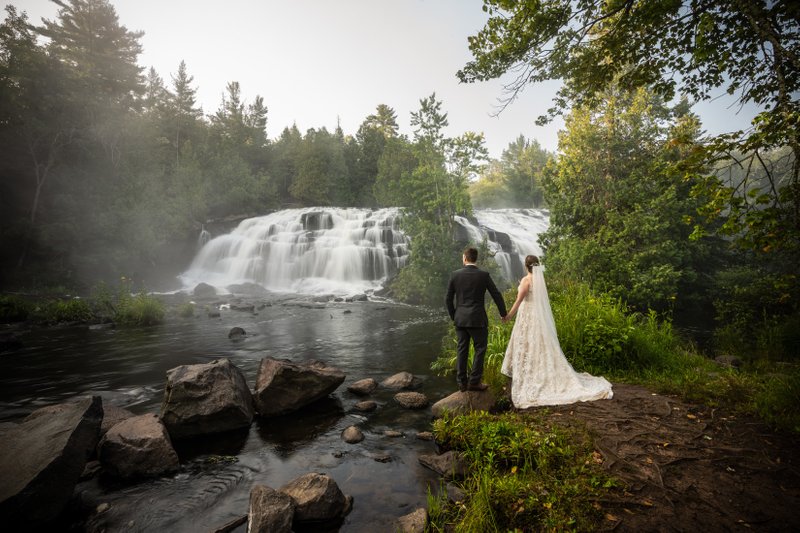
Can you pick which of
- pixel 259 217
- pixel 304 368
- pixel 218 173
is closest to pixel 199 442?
pixel 304 368

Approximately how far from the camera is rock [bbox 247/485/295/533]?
357cm

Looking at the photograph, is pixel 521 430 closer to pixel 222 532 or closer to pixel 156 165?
pixel 222 532

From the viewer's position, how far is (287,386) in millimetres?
7039

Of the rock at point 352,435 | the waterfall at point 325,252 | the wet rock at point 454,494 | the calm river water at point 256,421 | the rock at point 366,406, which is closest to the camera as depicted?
the wet rock at point 454,494

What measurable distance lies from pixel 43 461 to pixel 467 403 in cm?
576

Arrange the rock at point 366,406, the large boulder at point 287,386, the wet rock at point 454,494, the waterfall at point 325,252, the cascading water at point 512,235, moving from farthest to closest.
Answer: the waterfall at point 325,252 < the cascading water at point 512,235 < the rock at point 366,406 < the large boulder at point 287,386 < the wet rock at point 454,494

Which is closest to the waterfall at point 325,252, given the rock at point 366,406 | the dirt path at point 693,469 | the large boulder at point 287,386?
the large boulder at point 287,386

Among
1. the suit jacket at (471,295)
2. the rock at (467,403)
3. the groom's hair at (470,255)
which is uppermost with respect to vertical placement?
the groom's hair at (470,255)

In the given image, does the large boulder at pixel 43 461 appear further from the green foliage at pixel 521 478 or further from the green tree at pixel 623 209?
the green tree at pixel 623 209

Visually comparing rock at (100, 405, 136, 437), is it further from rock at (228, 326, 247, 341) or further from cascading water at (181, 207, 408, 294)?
cascading water at (181, 207, 408, 294)

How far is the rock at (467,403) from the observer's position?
6.07 metres

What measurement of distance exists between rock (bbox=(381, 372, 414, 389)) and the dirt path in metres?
→ 3.87

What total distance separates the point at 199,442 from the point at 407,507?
398 centimetres

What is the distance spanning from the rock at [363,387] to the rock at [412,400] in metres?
0.85
